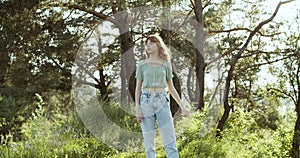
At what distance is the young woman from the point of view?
3846 mm

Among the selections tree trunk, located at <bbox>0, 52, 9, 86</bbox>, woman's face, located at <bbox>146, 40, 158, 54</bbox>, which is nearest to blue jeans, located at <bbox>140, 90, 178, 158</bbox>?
woman's face, located at <bbox>146, 40, 158, 54</bbox>

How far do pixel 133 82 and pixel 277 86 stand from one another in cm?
639

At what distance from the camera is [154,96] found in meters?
3.84

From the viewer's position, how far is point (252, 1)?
13133 mm

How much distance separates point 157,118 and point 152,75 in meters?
0.41

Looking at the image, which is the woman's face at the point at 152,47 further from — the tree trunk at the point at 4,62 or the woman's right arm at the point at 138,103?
the tree trunk at the point at 4,62

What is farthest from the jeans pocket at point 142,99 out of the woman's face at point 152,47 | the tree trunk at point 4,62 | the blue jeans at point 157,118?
the tree trunk at point 4,62

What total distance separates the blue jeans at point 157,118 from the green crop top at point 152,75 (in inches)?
3.3

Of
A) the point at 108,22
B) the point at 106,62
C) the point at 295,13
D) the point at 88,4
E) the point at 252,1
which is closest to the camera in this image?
the point at 88,4

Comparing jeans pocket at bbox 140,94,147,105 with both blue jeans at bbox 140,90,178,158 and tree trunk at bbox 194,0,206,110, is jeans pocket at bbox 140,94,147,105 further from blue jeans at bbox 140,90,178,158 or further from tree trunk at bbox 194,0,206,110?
tree trunk at bbox 194,0,206,110

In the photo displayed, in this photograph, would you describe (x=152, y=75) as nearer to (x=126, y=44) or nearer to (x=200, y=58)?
(x=200, y=58)

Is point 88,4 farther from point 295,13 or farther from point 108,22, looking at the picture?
point 295,13

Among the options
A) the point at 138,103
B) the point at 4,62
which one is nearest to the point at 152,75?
the point at 138,103

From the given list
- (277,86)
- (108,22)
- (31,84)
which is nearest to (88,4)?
(108,22)
